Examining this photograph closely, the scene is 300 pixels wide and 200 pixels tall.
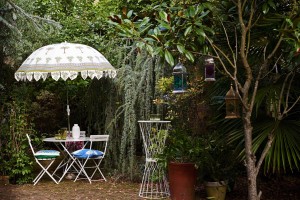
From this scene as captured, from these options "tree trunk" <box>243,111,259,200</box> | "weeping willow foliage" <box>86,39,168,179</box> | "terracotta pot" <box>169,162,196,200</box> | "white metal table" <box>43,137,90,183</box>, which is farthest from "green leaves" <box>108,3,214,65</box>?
"white metal table" <box>43,137,90,183</box>

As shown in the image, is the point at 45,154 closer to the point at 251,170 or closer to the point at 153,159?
the point at 153,159

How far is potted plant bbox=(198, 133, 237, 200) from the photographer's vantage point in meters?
5.66

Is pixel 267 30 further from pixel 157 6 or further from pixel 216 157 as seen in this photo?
pixel 216 157

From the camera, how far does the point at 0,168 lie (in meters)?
7.25

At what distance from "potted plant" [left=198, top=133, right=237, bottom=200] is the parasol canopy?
88.2 inches

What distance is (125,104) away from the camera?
23.6 feet

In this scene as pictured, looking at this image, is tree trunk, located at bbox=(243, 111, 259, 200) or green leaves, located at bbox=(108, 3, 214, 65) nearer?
green leaves, located at bbox=(108, 3, 214, 65)

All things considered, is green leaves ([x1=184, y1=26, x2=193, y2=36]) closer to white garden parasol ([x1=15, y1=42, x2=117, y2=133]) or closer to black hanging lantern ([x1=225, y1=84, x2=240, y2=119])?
black hanging lantern ([x1=225, y1=84, x2=240, y2=119])

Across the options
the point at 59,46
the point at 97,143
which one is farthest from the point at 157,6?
the point at 97,143

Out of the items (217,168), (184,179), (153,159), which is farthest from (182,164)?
(153,159)

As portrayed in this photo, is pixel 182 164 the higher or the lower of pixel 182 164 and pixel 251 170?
the lower

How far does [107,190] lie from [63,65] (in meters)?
2.06

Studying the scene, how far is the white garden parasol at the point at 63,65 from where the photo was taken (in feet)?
22.6

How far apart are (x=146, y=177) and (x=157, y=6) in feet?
10.5
